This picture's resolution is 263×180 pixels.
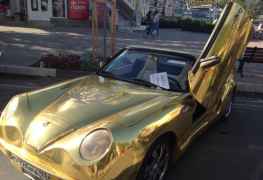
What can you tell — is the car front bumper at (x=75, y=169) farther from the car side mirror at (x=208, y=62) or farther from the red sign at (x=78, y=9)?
the red sign at (x=78, y=9)

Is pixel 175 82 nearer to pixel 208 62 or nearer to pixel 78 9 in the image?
pixel 208 62

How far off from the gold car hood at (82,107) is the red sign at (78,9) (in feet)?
63.4

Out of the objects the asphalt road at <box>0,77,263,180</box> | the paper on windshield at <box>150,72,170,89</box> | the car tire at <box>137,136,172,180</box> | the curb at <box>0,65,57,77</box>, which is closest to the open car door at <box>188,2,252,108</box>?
the paper on windshield at <box>150,72,170,89</box>

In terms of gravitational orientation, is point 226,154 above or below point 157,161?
below

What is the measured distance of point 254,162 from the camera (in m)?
4.29

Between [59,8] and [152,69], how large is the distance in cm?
1987

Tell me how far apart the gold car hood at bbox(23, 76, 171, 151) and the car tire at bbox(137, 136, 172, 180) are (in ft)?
1.56

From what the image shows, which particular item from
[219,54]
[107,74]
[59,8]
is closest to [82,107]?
[107,74]

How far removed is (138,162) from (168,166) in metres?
0.89

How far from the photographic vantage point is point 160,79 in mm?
4102

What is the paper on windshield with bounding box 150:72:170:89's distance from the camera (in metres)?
4.04

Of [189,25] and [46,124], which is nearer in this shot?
[46,124]

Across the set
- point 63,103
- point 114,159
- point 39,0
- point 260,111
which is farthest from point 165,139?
point 39,0

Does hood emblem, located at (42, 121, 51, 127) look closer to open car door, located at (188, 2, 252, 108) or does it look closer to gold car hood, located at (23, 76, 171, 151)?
gold car hood, located at (23, 76, 171, 151)
